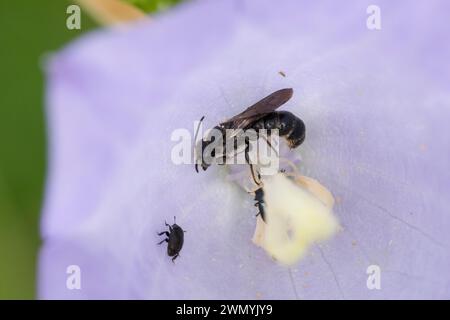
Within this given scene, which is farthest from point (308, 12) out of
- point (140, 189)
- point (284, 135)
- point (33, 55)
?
point (33, 55)

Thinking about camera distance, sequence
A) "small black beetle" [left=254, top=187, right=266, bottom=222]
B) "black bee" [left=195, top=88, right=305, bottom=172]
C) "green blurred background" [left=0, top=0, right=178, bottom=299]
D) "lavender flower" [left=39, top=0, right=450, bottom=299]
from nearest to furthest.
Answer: "lavender flower" [left=39, top=0, right=450, bottom=299] → "black bee" [left=195, top=88, right=305, bottom=172] → "small black beetle" [left=254, top=187, right=266, bottom=222] → "green blurred background" [left=0, top=0, right=178, bottom=299]

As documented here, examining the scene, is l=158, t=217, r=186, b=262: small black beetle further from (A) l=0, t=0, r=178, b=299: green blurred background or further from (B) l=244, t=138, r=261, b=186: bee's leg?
(A) l=0, t=0, r=178, b=299: green blurred background

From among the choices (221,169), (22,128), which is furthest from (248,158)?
(22,128)

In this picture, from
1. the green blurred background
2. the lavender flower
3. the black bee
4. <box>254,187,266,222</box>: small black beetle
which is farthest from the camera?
the green blurred background

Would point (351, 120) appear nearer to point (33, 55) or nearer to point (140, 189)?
point (140, 189)

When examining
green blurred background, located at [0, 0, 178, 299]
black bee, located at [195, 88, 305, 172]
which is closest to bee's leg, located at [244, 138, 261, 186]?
black bee, located at [195, 88, 305, 172]

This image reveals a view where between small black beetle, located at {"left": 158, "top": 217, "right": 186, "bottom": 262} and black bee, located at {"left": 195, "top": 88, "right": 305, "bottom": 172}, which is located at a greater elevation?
black bee, located at {"left": 195, "top": 88, "right": 305, "bottom": 172}
